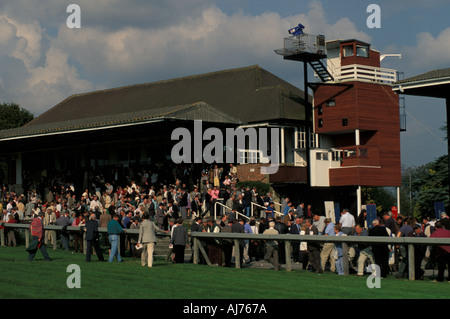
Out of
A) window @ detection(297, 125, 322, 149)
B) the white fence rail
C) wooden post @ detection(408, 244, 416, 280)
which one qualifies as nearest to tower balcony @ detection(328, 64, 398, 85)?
the white fence rail

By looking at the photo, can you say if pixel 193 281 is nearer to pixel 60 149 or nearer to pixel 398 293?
pixel 398 293

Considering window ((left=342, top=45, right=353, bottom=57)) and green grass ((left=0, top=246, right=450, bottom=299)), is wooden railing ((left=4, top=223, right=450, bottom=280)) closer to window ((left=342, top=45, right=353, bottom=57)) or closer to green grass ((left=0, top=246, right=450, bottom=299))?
green grass ((left=0, top=246, right=450, bottom=299))

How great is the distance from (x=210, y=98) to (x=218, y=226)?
2271 cm

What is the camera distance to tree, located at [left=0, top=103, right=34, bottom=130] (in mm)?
81312

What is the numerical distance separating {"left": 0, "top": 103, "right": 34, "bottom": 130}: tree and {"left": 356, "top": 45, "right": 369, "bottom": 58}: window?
48.1 meters

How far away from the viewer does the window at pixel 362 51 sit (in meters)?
42.9

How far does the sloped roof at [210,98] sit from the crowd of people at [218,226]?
4651 mm

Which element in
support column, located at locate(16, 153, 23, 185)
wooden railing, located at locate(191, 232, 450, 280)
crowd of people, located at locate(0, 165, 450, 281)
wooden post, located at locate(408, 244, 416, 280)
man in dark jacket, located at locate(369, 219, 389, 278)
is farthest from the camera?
support column, located at locate(16, 153, 23, 185)

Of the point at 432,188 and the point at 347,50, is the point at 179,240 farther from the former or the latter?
the point at 432,188

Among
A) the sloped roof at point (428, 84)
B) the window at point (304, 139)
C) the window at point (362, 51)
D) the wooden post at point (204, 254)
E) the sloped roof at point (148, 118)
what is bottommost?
the wooden post at point (204, 254)

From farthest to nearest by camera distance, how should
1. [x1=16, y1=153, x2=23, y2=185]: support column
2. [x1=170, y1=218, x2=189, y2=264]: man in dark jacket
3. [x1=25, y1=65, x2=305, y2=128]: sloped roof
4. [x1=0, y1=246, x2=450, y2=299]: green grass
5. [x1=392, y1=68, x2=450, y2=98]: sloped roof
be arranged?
[x1=16, y1=153, x2=23, y2=185]: support column → [x1=25, y1=65, x2=305, y2=128]: sloped roof → [x1=392, y1=68, x2=450, y2=98]: sloped roof → [x1=170, y1=218, x2=189, y2=264]: man in dark jacket → [x1=0, y1=246, x2=450, y2=299]: green grass

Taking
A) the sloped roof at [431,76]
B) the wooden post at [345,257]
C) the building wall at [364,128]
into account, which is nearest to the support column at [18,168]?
the building wall at [364,128]

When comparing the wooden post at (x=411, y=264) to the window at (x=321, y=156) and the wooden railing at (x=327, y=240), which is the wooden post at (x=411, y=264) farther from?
the window at (x=321, y=156)
